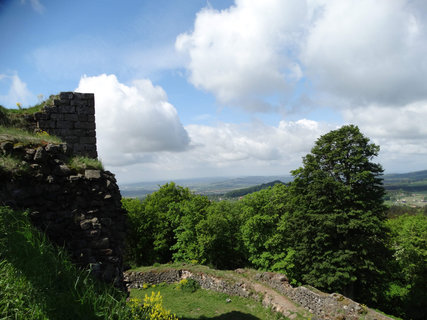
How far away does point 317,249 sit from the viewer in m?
17.6

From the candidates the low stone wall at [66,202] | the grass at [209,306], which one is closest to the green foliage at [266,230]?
the grass at [209,306]

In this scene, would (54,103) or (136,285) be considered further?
(136,285)

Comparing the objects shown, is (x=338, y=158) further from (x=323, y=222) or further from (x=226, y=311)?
(x=226, y=311)

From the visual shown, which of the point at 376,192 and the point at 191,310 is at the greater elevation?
the point at 376,192

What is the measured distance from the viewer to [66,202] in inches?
206

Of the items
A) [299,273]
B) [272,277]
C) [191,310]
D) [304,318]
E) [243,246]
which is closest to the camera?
[304,318]

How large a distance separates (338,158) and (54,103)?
17.5 metres

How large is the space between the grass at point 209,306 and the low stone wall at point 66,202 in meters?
8.79

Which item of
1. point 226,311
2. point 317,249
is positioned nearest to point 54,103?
point 226,311

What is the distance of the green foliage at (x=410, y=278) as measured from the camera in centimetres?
2078

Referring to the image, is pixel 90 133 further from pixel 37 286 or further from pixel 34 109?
pixel 37 286

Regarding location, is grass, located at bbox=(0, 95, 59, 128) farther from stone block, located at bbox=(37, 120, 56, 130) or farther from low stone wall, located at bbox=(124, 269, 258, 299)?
low stone wall, located at bbox=(124, 269, 258, 299)

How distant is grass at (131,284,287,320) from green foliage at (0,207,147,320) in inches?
400

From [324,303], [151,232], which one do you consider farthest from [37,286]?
[151,232]
